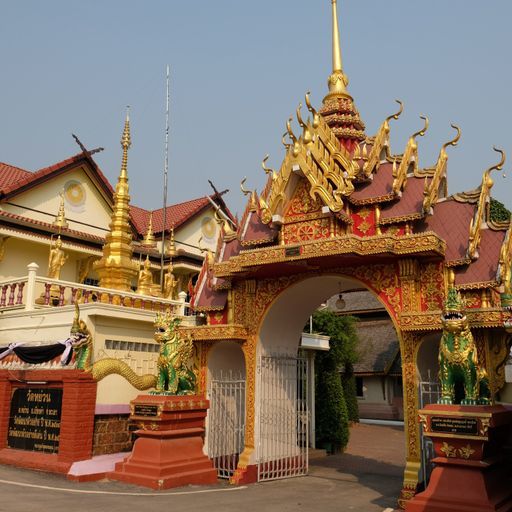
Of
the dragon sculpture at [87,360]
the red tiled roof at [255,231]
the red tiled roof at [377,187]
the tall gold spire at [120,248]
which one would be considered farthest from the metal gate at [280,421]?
the tall gold spire at [120,248]

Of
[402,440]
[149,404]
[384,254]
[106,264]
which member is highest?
[106,264]

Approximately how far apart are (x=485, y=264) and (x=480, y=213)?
90 centimetres

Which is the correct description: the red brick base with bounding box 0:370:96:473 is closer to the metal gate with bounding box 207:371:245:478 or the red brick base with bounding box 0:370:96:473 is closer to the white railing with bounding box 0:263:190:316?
the white railing with bounding box 0:263:190:316

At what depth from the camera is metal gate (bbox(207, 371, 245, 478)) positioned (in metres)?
12.3

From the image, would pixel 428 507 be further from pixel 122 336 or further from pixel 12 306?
pixel 12 306

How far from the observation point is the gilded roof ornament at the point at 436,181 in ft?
32.8

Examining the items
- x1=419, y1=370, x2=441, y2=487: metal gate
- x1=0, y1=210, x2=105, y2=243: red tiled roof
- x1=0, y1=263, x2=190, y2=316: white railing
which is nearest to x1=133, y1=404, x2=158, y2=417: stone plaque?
x1=0, y1=263, x2=190, y2=316: white railing

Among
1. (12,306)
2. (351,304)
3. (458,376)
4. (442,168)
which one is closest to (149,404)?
(12,306)

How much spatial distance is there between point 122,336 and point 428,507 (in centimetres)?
760

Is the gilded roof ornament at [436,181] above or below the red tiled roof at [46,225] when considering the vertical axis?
below

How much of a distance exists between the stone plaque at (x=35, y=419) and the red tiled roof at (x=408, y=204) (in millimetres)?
7563

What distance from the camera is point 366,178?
11094 mm

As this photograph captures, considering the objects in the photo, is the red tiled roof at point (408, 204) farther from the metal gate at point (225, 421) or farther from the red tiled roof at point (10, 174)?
the red tiled roof at point (10, 174)

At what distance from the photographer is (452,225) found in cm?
1019
